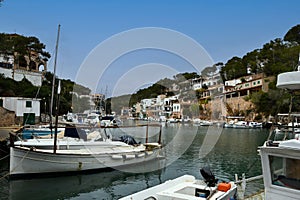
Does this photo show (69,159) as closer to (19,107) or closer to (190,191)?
(190,191)

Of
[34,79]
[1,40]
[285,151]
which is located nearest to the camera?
[285,151]

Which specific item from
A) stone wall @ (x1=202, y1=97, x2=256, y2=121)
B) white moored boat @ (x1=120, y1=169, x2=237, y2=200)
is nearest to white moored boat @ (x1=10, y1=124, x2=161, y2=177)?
white moored boat @ (x1=120, y1=169, x2=237, y2=200)

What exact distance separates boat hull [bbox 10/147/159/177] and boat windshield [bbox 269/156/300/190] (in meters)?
10.8

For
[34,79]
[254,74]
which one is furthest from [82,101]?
[254,74]

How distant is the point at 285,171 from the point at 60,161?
11215mm

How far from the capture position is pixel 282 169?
5324 millimetres

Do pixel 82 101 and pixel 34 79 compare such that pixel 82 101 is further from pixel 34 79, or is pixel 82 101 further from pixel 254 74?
pixel 254 74

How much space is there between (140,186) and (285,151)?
932 cm

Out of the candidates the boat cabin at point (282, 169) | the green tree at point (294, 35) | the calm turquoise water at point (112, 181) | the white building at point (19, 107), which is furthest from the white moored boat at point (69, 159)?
the green tree at point (294, 35)

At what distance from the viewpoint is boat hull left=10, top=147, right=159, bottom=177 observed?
1344cm

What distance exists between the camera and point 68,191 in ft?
40.1

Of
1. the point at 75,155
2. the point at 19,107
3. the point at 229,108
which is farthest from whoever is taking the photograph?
the point at 229,108

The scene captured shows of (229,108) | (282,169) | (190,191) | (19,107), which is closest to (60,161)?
(190,191)

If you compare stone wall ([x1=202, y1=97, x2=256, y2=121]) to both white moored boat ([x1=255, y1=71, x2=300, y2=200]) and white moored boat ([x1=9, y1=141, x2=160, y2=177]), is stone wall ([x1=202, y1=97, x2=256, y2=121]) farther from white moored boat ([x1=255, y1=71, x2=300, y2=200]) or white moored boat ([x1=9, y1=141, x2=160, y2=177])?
white moored boat ([x1=255, y1=71, x2=300, y2=200])
